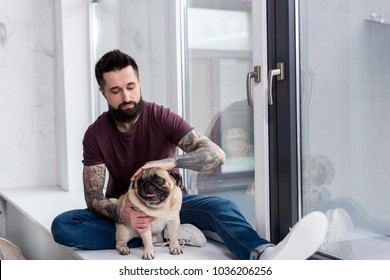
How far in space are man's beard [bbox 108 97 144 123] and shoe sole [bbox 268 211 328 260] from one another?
74cm

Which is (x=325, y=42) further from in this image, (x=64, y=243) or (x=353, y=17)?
(x=64, y=243)

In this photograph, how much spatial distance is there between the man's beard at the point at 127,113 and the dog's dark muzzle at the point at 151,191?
36 centimetres

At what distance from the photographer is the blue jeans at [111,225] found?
1.67m

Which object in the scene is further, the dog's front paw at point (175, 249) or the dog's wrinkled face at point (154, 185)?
the dog's front paw at point (175, 249)

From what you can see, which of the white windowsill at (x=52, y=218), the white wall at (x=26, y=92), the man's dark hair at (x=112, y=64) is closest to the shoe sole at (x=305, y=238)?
the white windowsill at (x=52, y=218)

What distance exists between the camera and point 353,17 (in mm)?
1438

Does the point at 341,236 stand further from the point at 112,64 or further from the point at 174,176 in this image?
the point at 112,64

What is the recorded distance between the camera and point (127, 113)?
5.92 ft

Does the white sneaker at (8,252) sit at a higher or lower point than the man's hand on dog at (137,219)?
lower

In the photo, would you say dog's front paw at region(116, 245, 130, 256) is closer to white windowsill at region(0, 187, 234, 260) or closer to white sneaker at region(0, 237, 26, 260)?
white windowsill at region(0, 187, 234, 260)

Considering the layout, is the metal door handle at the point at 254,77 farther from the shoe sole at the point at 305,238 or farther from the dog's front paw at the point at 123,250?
the dog's front paw at the point at 123,250

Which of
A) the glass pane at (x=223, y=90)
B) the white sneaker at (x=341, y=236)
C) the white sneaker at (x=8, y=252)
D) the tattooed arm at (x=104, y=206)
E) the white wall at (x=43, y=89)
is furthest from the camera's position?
the white wall at (x=43, y=89)

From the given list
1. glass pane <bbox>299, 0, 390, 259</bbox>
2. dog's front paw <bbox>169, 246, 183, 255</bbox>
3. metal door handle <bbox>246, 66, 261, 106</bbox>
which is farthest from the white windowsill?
metal door handle <bbox>246, 66, 261, 106</bbox>

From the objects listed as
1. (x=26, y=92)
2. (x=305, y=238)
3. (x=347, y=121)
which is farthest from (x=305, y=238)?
(x=26, y=92)
